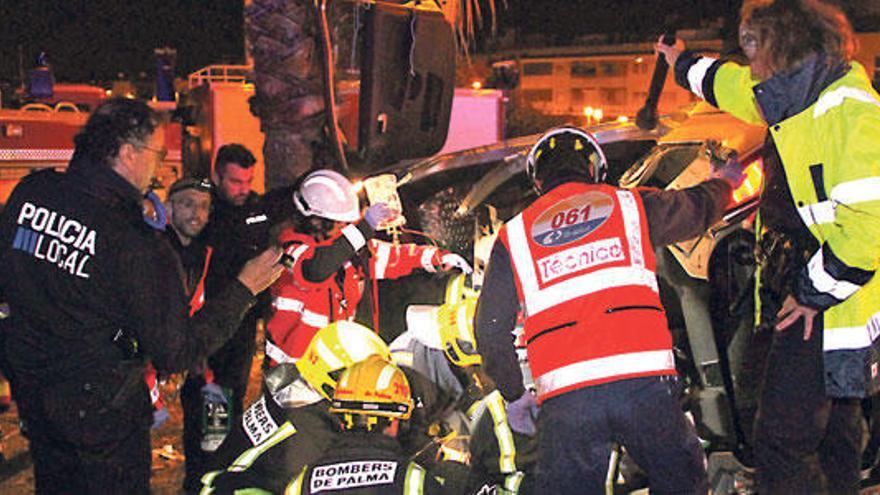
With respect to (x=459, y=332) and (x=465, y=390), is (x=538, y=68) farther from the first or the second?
(x=459, y=332)

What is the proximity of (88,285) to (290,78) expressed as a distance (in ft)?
13.9

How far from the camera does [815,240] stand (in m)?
3.09

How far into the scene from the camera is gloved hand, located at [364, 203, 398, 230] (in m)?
4.54

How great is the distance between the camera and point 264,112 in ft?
23.5

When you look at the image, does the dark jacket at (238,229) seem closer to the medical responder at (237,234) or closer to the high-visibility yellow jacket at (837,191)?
the medical responder at (237,234)

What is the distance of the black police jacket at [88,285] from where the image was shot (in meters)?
3.02

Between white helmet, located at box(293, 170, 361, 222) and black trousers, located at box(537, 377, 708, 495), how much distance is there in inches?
74.8

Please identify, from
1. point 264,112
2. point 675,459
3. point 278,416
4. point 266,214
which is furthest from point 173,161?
point 675,459

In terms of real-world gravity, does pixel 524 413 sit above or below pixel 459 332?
below

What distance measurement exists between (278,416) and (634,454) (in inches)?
49.3

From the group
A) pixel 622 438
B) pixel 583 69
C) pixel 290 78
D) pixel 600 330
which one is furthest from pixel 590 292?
pixel 583 69

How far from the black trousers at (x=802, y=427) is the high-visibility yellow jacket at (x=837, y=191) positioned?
71mm

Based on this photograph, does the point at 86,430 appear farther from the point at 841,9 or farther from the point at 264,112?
the point at 264,112

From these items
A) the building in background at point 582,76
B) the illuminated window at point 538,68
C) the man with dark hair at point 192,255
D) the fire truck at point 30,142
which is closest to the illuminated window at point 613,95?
the building in background at point 582,76
